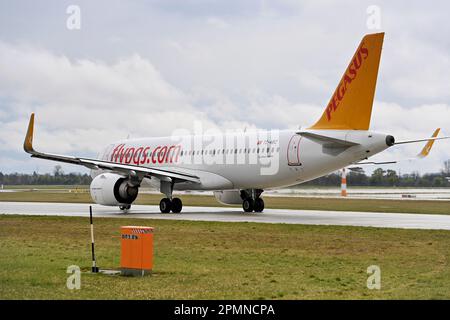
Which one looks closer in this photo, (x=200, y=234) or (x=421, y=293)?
(x=421, y=293)

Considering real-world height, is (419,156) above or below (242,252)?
above

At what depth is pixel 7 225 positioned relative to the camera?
26.6 metres

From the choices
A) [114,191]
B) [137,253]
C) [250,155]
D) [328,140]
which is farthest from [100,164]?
[137,253]

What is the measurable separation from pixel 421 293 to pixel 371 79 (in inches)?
Result: 690

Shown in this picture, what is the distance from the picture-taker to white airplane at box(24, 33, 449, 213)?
2859 centimetres

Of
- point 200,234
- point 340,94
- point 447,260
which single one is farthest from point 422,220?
point 447,260

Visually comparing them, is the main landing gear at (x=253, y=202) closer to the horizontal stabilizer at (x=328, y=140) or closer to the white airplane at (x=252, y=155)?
the white airplane at (x=252, y=155)

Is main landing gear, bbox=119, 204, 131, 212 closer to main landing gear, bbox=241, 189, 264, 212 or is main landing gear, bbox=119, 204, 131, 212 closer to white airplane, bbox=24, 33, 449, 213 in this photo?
white airplane, bbox=24, 33, 449, 213

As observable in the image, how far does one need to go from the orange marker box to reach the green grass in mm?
324

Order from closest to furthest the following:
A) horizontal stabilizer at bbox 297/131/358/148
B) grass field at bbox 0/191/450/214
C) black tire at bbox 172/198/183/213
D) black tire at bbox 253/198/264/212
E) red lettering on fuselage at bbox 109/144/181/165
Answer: horizontal stabilizer at bbox 297/131/358/148
black tire at bbox 172/198/183/213
black tire at bbox 253/198/264/212
grass field at bbox 0/191/450/214
red lettering on fuselage at bbox 109/144/181/165

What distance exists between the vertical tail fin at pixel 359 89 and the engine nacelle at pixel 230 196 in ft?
32.6

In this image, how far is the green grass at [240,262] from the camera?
11.9 meters

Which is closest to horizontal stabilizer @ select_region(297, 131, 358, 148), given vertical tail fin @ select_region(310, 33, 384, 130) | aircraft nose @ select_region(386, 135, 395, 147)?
vertical tail fin @ select_region(310, 33, 384, 130)
